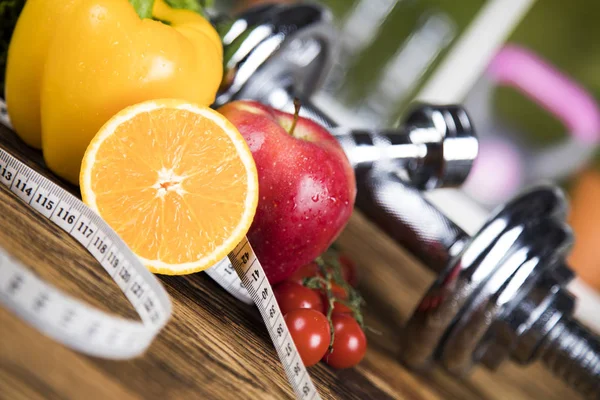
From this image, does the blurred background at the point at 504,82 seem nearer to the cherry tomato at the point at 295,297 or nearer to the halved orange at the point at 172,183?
the cherry tomato at the point at 295,297

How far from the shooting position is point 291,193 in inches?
30.9

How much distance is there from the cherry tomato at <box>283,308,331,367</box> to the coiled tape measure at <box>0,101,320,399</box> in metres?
0.03

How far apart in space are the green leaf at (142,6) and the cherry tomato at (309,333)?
14.8 inches

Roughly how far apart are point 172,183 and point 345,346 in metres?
0.29

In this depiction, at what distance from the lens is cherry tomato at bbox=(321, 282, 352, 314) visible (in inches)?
34.4

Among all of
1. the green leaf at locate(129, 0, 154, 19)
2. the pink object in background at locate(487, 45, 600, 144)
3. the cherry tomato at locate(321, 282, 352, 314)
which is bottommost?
the cherry tomato at locate(321, 282, 352, 314)

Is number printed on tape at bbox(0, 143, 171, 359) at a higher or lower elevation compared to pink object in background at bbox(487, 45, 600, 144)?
lower

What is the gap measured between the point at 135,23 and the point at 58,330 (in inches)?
14.2

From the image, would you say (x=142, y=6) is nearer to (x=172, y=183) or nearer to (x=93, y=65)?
(x=93, y=65)

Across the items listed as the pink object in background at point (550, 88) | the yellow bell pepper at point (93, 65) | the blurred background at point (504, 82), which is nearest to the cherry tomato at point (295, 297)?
the yellow bell pepper at point (93, 65)

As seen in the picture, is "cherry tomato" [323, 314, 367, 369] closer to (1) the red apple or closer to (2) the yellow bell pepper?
(1) the red apple

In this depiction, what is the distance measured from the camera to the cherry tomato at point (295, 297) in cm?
83

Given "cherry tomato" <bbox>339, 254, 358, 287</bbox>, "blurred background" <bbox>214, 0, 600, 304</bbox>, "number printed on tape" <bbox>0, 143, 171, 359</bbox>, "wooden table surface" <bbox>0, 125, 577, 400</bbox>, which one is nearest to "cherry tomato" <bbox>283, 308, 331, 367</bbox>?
"wooden table surface" <bbox>0, 125, 577, 400</bbox>

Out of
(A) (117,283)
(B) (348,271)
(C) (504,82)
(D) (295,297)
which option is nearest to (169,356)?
(A) (117,283)
